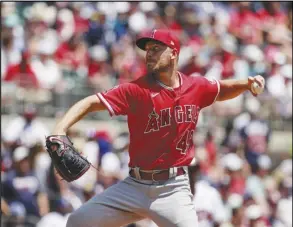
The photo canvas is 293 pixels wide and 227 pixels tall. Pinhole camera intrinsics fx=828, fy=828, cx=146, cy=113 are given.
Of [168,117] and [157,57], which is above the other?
[157,57]

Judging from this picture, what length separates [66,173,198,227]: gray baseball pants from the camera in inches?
244

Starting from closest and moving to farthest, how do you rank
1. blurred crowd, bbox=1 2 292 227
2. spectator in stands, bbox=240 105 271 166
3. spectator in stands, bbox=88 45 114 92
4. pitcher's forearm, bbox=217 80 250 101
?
pitcher's forearm, bbox=217 80 250 101
blurred crowd, bbox=1 2 292 227
spectator in stands, bbox=240 105 271 166
spectator in stands, bbox=88 45 114 92

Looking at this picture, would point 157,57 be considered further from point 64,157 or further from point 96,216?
point 96,216

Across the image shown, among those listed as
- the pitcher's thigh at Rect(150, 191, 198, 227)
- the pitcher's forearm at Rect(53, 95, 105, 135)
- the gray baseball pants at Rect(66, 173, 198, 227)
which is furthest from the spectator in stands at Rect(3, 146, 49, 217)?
the pitcher's forearm at Rect(53, 95, 105, 135)

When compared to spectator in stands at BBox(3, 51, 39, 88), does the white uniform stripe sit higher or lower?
higher

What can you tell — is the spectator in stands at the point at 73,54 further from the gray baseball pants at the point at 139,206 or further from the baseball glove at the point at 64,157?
the baseball glove at the point at 64,157

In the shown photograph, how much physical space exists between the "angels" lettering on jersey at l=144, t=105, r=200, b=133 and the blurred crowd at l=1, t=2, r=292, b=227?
1931mm

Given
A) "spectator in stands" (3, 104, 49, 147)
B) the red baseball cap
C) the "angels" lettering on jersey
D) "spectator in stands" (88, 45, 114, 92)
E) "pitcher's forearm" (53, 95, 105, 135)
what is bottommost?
"spectator in stands" (3, 104, 49, 147)

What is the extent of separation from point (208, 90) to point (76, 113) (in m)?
1.19

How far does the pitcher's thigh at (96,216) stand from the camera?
6.17m

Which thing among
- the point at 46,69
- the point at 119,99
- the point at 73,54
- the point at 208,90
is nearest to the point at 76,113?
the point at 119,99

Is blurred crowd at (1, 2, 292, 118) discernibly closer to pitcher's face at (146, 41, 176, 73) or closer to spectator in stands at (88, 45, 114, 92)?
spectator in stands at (88, 45, 114, 92)

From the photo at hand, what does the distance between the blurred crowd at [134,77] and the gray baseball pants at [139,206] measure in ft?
6.35

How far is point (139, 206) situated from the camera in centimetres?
628
